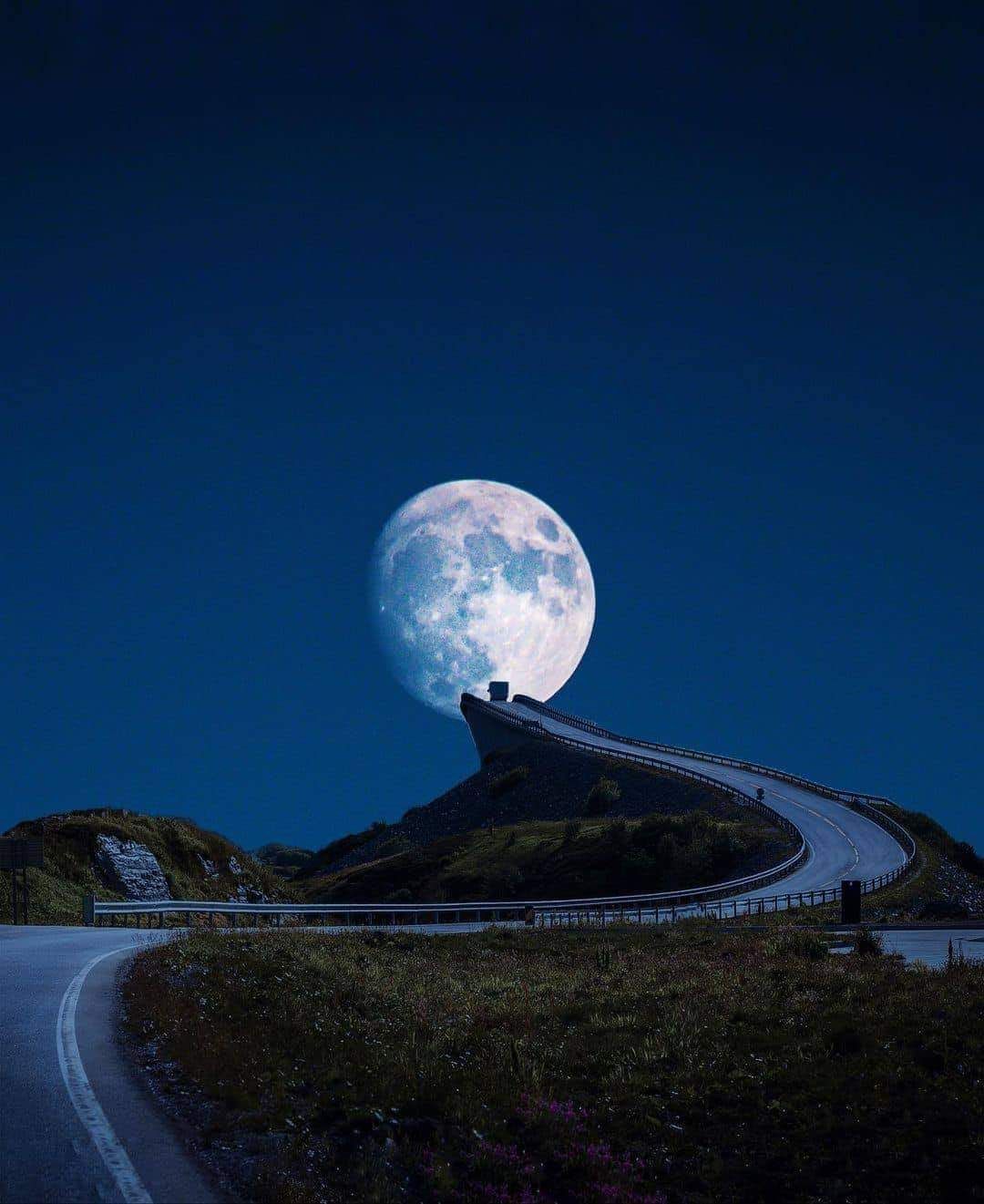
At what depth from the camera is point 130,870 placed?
54750mm

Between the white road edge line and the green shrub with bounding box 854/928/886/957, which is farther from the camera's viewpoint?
the green shrub with bounding box 854/928/886/957

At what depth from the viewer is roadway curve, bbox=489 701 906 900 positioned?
57.8m

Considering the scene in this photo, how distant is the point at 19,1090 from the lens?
1183 cm

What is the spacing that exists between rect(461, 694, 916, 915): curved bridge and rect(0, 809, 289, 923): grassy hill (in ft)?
70.2

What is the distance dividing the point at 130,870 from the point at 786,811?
46.3m

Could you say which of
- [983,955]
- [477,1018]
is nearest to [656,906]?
[983,955]

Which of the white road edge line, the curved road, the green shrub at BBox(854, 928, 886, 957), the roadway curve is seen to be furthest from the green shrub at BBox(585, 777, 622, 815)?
the white road edge line

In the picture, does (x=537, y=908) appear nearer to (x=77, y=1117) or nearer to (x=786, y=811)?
(x=786, y=811)

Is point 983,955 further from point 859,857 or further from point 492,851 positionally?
point 492,851

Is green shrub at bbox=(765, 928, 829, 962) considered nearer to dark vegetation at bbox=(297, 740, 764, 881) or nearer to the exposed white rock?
the exposed white rock

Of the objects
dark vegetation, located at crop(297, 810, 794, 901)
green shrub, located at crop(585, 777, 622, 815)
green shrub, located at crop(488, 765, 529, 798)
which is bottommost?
dark vegetation, located at crop(297, 810, 794, 901)

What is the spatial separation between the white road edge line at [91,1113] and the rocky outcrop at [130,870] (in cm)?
3920

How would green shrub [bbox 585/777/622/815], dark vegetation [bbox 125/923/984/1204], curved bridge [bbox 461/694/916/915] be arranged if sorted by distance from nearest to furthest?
1. dark vegetation [bbox 125/923/984/1204]
2. curved bridge [bbox 461/694/916/915]
3. green shrub [bbox 585/777/622/815]

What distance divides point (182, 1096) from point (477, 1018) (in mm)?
6430
